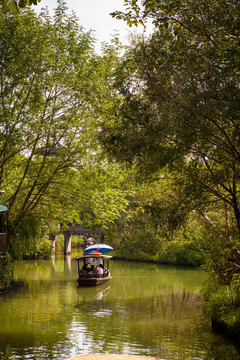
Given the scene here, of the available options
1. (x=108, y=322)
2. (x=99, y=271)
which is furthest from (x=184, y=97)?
(x=99, y=271)

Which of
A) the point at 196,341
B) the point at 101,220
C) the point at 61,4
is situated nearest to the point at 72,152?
the point at 101,220

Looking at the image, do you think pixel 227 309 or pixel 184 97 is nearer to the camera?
pixel 184 97

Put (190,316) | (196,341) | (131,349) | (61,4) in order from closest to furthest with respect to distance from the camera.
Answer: (131,349), (196,341), (190,316), (61,4)

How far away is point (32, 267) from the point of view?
32.7m

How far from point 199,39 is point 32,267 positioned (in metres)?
26.7

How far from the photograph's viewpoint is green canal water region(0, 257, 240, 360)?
386 inches

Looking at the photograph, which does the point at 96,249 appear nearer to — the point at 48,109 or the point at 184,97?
the point at 48,109

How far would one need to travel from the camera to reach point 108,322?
13031 millimetres

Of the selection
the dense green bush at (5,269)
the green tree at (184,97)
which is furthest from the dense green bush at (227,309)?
the dense green bush at (5,269)

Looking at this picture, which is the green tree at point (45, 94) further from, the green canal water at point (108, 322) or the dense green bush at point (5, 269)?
the green canal water at point (108, 322)

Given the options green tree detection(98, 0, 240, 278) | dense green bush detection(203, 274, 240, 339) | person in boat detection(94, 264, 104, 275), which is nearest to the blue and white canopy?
person in boat detection(94, 264, 104, 275)

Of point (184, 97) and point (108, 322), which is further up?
point (184, 97)

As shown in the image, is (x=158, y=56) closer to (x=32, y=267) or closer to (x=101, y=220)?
(x=101, y=220)

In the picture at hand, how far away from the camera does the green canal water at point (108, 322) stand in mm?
9812
